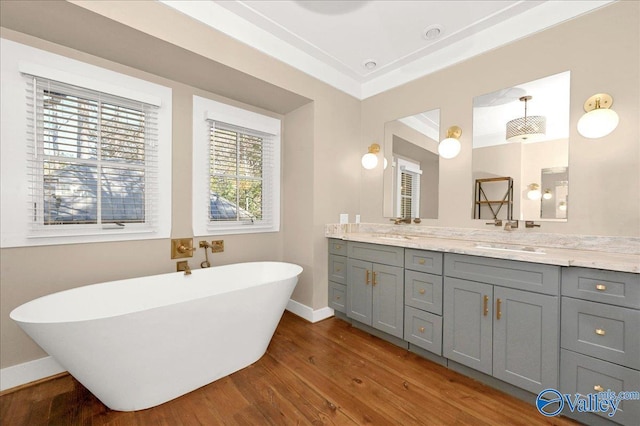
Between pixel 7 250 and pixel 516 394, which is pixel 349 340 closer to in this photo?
pixel 516 394

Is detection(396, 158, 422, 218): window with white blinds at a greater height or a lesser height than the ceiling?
lesser

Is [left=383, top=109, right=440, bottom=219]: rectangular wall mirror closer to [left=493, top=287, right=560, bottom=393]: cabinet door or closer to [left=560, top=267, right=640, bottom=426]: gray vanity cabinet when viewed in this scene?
[left=493, top=287, right=560, bottom=393]: cabinet door

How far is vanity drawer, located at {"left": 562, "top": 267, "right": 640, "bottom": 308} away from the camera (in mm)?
1333

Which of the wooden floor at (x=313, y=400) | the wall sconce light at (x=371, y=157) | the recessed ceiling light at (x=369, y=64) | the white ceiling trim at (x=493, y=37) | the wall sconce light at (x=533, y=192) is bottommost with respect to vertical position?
the wooden floor at (x=313, y=400)

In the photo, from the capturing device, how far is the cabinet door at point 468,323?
Result: 5.90 ft

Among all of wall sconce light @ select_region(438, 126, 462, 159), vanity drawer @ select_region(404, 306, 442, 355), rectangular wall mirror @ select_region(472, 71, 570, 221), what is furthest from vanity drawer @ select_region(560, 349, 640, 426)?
wall sconce light @ select_region(438, 126, 462, 159)

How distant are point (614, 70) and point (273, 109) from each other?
287cm

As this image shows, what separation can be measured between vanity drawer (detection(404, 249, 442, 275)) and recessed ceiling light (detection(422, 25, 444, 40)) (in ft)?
6.27

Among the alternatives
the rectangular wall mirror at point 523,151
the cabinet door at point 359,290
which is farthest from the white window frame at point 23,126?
the rectangular wall mirror at point 523,151

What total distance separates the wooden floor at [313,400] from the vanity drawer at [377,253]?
2.63 feet

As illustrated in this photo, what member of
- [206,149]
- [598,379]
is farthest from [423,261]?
[206,149]

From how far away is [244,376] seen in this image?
1.92 m

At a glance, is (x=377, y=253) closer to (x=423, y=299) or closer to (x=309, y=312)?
(x=423, y=299)

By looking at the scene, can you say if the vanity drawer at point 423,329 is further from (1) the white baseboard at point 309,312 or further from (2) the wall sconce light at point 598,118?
(2) the wall sconce light at point 598,118
